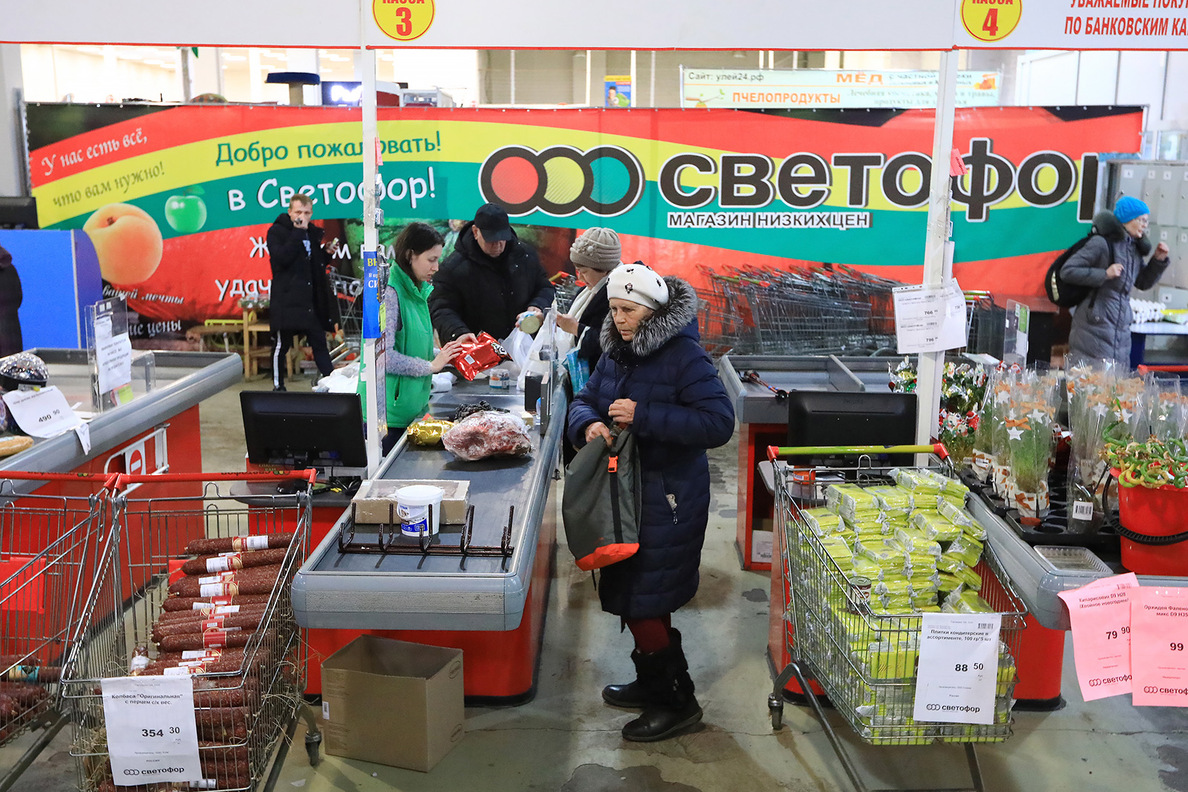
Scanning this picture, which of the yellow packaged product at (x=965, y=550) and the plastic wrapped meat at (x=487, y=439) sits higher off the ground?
the plastic wrapped meat at (x=487, y=439)

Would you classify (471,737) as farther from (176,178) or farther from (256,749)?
(176,178)

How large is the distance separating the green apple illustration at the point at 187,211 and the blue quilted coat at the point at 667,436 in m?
6.98

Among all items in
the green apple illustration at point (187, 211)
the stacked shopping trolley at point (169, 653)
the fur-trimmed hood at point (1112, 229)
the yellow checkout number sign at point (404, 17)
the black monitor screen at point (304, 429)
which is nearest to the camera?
the stacked shopping trolley at point (169, 653)

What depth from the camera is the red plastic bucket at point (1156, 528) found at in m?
2.87

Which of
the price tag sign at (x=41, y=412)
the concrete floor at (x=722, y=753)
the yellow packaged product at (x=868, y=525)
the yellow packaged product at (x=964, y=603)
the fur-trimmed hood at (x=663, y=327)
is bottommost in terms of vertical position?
the concrete floor at (x=722, y=753)

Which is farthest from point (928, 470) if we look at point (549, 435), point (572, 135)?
point (572, 135)

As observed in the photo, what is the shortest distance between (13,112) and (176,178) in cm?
170

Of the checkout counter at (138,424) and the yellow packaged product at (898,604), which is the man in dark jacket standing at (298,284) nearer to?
the checkout counter at (138,424)

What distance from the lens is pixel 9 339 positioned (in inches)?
249

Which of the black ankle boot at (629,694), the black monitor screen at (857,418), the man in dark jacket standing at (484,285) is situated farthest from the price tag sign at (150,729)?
the man in dark jacket standing at (484,285)

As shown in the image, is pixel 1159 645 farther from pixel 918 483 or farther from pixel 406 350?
pixel 406 350

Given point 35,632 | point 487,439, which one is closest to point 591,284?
point 487,439

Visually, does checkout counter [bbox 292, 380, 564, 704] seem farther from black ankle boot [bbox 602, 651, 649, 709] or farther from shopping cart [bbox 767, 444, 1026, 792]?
shopping cart [bbox 767, 444, 1026, 792]

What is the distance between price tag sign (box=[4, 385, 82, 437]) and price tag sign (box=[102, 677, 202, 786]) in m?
1.82
